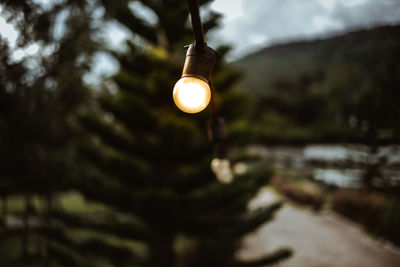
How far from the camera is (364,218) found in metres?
8.69

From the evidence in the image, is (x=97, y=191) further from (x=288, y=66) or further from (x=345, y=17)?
(x=288, y=66)

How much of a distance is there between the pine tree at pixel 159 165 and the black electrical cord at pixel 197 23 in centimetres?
338

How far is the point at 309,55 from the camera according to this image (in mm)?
46312

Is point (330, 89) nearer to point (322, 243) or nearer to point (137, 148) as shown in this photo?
point (322, 243)

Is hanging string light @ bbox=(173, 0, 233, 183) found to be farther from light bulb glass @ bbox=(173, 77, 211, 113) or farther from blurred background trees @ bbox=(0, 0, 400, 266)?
blurred background trees @ bbox=(0, 0, 400, 266)

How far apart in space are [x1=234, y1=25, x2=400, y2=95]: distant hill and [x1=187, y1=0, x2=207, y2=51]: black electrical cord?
5.44 meters

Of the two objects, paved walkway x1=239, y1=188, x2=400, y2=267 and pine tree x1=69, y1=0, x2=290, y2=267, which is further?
paved walkway x1=239, y1=188, x2=400, y2=267

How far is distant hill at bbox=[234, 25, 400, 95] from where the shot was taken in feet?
19.4

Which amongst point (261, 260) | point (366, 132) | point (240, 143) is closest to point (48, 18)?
point (240, 143)

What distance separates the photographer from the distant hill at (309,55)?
19.4ft

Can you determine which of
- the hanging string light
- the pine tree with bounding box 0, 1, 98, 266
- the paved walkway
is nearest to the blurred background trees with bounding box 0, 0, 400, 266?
the pine tree with bounding box 0, 1, 98, 266

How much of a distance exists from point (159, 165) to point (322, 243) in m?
6.10

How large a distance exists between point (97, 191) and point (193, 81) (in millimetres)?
4772

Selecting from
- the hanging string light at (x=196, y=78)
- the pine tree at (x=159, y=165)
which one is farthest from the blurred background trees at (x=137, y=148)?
the hanging string light at (x=196, y=78)
